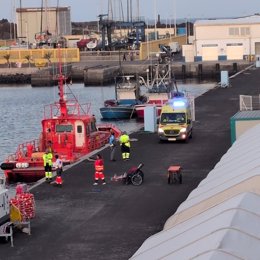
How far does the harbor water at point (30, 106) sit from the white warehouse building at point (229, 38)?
9.37 m

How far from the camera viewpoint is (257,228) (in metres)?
14.6

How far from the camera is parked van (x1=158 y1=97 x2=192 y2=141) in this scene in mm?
40094

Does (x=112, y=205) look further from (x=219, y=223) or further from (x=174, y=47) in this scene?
(x=174, y=47)

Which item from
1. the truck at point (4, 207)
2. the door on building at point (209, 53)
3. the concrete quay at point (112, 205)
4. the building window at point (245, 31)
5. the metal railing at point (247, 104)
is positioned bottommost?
the concrete quay at point (112, 205)

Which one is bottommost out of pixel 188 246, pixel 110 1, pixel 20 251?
pixel 20 251

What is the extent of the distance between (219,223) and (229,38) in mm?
89276

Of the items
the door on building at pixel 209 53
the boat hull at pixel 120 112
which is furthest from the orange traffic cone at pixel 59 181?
the door on building at pixel 209 53

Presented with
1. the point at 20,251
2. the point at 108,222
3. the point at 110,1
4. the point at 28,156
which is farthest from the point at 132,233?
the point at 110,1

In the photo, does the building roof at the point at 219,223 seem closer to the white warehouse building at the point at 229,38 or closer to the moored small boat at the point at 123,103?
the moored small boat at the point at 123,103

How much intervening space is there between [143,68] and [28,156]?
62.9m

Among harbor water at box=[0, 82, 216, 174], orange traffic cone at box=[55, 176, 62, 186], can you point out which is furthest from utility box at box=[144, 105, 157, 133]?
orange traffic cone at box=[55, 176, 62, 186]

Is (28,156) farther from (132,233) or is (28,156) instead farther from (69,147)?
(132,233)

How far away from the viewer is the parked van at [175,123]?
132 ft

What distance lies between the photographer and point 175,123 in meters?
→ 40.7
